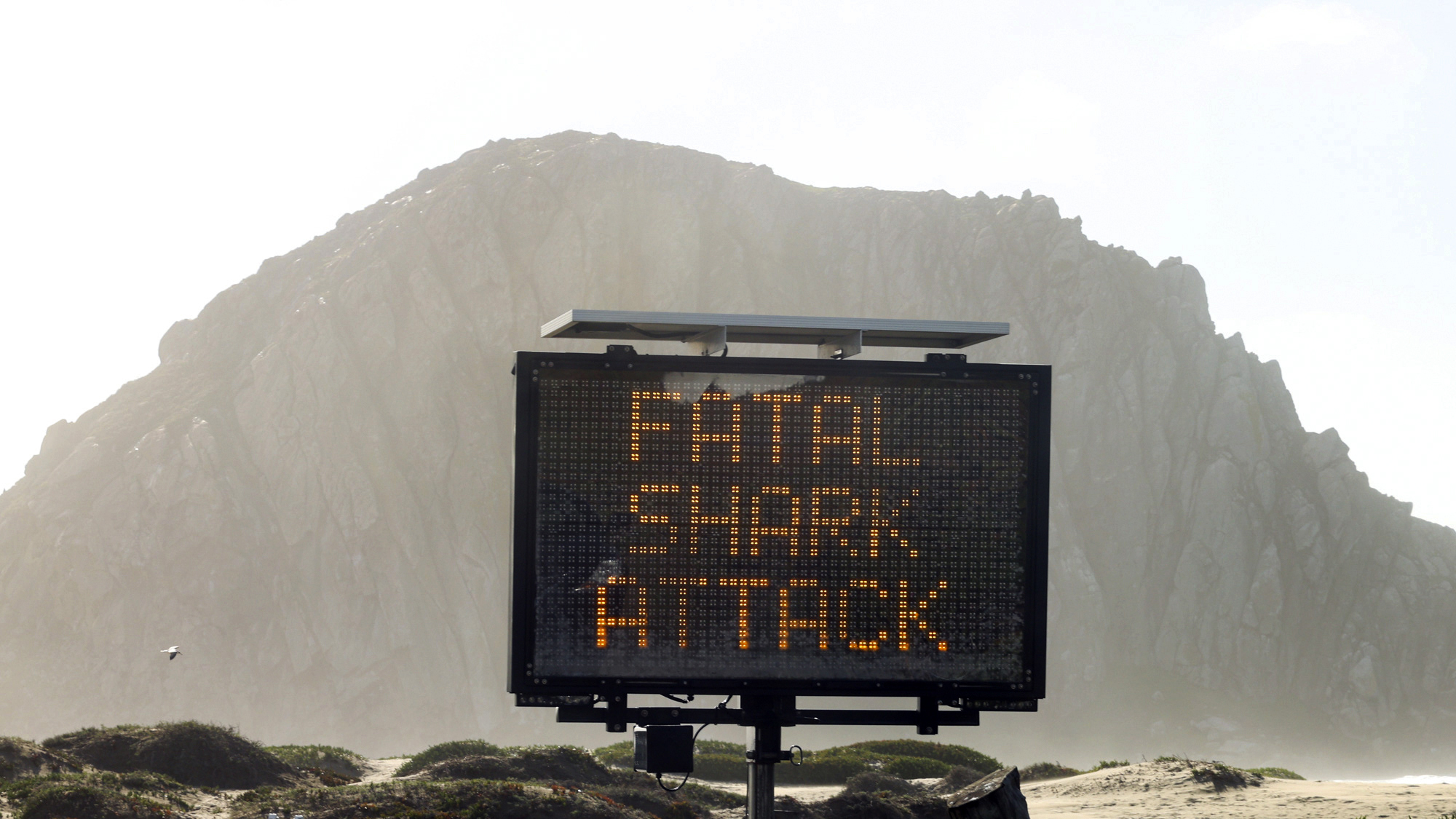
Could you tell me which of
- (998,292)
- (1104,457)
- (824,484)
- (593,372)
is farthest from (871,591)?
(998,292)

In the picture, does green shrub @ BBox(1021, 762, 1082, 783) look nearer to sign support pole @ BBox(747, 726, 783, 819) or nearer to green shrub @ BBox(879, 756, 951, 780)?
green shrub @ BBox(879, 756, 951, 780)

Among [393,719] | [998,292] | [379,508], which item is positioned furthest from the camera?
[998,292]

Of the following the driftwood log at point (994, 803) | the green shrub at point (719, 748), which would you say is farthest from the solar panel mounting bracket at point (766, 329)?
the green shrub at point (719, 748)

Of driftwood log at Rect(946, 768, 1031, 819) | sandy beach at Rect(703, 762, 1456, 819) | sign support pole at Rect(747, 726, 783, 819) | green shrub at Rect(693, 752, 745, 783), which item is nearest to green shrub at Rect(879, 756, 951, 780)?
green shrub at Rect(693, 752, 745, 783)

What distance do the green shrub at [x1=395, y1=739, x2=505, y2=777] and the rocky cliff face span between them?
34.6 meters

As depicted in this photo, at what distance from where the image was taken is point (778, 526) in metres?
10.3

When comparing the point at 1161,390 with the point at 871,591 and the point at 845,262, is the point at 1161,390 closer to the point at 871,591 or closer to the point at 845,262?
the point at 845,262

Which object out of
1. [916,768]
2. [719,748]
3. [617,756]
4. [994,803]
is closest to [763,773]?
[994,803]

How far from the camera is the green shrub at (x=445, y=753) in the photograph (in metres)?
26.0

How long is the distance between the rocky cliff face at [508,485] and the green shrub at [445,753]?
34.6 m

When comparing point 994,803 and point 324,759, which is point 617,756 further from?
point 994,803

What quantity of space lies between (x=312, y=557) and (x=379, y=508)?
4.58m

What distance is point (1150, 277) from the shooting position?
263ft

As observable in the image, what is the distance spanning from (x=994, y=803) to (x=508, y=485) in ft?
204
